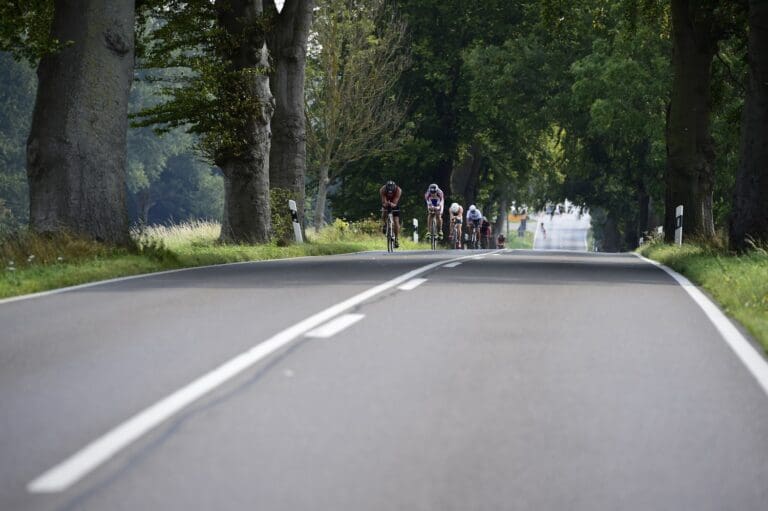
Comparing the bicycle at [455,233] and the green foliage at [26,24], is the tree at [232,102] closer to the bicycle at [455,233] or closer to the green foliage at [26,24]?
the green foliage at [26,24]

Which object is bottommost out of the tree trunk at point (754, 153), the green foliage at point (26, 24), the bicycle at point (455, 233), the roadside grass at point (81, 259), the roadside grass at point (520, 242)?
the roadside grass at point (520, 242)

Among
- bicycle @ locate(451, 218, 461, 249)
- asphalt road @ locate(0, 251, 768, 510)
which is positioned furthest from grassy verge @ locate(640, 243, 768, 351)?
bicycle @ locate(451, 218, 461, 249)

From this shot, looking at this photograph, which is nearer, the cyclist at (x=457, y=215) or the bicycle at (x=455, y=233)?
the cyclist at (x=457, y=215)

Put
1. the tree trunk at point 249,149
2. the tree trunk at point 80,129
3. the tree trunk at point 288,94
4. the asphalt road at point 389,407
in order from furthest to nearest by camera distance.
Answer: the tree trunk at point 288,94 → the tree trunk at point 249,149 → the tree trunk at point 80,129 → the asphalt road at point 389,407

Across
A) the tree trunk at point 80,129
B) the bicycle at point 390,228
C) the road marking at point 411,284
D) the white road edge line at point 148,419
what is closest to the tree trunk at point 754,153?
the road marking at point 411,284

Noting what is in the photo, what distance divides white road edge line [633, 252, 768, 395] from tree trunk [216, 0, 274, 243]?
12.7 m

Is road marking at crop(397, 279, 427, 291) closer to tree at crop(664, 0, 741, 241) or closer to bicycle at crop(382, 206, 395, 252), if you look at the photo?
bicycle at crop(382, 206, 395, 252)

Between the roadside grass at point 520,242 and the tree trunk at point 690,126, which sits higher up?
the tree trunk at point 690,126

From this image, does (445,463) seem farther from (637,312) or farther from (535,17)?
(535,17)

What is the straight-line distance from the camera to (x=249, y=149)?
25.7 m

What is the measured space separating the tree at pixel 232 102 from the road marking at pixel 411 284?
10851 mm

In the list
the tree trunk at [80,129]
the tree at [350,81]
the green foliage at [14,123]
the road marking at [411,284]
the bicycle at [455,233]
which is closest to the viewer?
the road marking at [411,284]

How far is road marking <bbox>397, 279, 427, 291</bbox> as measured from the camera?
14.1m

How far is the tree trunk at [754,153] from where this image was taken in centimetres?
2028
